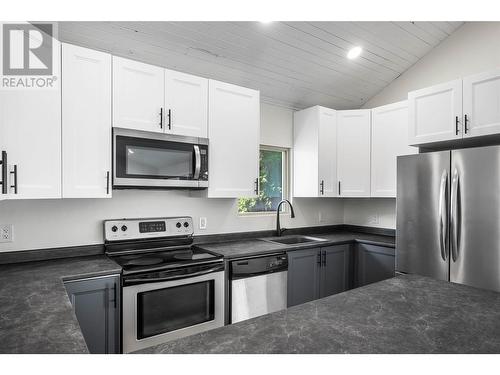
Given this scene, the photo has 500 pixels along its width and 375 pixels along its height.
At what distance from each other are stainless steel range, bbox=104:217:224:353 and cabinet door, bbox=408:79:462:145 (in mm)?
2139

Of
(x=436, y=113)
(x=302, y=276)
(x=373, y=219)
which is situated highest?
(x=436, y=113)

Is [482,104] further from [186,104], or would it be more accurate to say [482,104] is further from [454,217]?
[186,104]

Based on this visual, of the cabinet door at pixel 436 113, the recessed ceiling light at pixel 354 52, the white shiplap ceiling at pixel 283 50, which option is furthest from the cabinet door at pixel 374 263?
the recessed ceiling light at pixel 354 52

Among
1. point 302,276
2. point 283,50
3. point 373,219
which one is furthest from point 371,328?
point 373,219

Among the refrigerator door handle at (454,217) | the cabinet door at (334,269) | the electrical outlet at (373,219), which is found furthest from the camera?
the electrical outlet at (373,219)

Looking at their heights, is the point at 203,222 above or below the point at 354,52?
below

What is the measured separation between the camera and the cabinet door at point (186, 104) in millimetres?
2523

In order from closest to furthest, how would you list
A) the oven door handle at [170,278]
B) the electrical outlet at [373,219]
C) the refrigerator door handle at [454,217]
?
1. the oven door handle at [170,278]
2. the refrigerator door handle at [454,217]
3. the electrical outlet at [373,219]

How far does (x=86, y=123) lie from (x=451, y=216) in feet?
9.01

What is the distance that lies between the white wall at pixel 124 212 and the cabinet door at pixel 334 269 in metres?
0.63

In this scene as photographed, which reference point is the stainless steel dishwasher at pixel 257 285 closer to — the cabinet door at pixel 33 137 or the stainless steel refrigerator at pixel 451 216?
the stainless steel refrigerator at pixel 451 216

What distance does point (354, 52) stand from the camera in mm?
3139

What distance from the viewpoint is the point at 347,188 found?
365 cm
